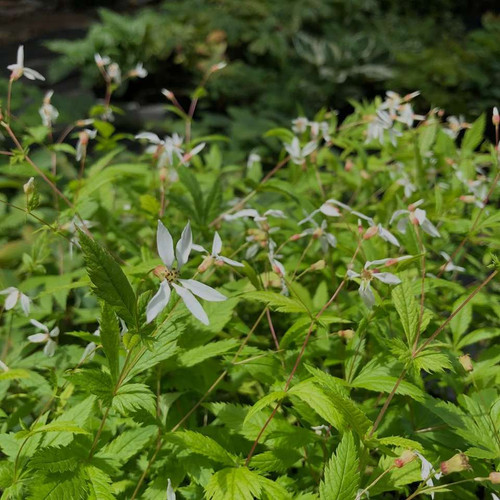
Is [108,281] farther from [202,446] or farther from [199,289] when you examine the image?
[202,446]

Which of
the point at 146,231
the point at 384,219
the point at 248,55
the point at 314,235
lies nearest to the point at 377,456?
the point at 314,235

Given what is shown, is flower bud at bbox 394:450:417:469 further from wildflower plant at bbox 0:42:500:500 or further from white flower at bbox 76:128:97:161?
white flower at bbox 76:128:97:161

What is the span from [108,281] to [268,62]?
14.8 ft

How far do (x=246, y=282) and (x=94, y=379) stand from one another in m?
0.44

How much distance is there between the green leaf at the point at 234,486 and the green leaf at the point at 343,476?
0.09 m

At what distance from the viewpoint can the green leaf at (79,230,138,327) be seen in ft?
2.00

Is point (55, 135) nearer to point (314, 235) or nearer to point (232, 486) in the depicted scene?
point (314, 235)

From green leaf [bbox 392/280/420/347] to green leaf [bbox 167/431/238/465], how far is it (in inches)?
12.8

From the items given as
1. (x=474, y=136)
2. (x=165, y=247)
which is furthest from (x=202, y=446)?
(x=474, y=136)

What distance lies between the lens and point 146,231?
1.38 m

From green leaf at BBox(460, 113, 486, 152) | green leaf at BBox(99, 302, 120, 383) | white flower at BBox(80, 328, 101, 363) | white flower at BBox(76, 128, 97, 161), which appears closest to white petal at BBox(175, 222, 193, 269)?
green leaf at BBox(99, 302, 120, 383)

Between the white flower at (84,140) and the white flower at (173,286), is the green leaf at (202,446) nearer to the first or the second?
the white flower at (173,286)

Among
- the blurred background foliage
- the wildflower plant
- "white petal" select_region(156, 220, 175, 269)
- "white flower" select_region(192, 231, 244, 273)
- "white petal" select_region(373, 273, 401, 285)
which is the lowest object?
the blurred background foliage

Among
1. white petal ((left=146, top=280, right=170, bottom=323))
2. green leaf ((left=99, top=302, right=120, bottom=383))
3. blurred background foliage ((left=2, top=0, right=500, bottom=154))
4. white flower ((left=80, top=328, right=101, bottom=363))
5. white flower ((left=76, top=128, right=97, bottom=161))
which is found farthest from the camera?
blurred background foliage ((left=2, top=0, right=500, bottom=154))
